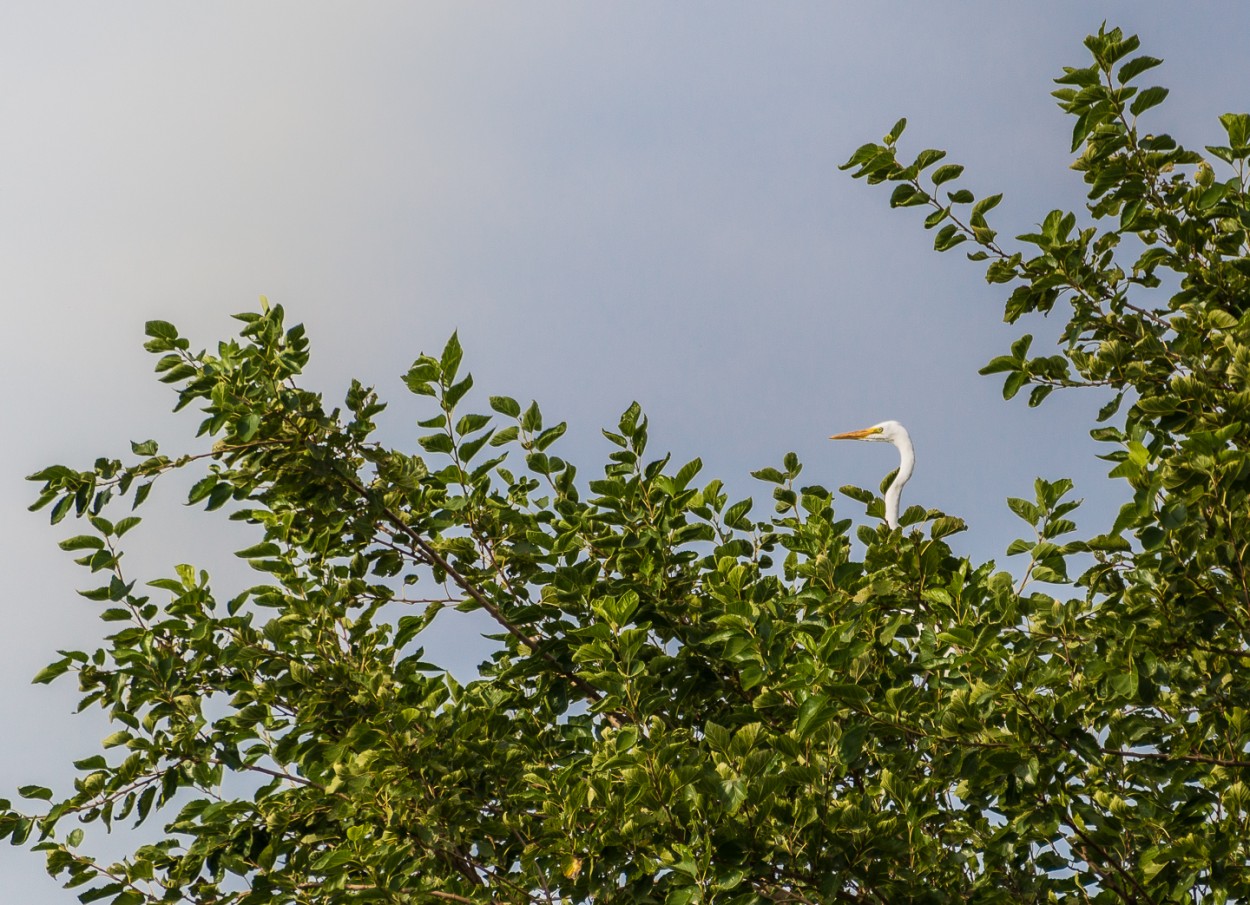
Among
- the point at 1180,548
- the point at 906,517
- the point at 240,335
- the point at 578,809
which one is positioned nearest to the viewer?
the point at 1180,548

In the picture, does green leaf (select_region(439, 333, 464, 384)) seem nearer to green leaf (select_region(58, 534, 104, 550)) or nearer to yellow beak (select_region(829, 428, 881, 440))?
green leaf (select_region(58, 534, 104, 550))

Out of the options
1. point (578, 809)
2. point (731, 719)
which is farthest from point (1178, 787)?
point (578, 809)

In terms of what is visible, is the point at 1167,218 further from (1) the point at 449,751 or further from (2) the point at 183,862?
(2) the point at 183,862

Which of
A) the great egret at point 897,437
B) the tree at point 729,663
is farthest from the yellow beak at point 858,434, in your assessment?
the tree at point 729,663

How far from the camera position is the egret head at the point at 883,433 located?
11453 millimetres

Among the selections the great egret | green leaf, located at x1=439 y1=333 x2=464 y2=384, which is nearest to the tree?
green leaf, located at x1=439 y1=333 x2=464 y2=384

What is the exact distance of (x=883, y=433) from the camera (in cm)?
1166

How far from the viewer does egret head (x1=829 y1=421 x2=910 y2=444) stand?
11.5 m

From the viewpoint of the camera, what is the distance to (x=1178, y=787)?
4598 mm

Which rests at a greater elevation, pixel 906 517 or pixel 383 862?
pixel 906 517

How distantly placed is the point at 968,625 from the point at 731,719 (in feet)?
3.73

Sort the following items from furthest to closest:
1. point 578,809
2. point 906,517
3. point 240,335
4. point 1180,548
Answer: point 240,335, point 906,517, point 578,809, point 1180,548

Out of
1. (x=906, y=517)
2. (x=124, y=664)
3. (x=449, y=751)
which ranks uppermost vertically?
(x=906, y=517)

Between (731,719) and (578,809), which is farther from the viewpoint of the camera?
(731,719)
